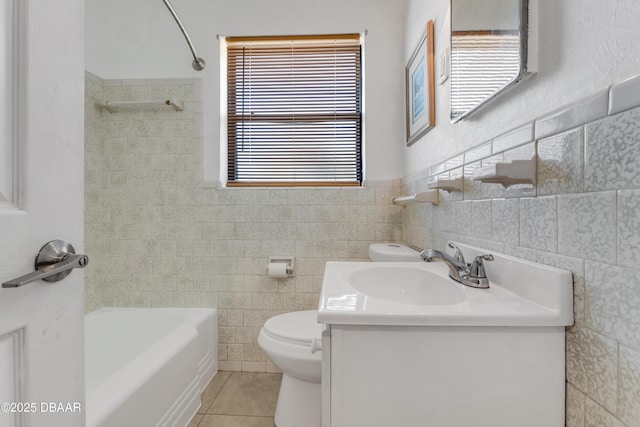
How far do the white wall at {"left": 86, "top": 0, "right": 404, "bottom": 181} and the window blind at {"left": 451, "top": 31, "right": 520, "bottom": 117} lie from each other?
83 cm

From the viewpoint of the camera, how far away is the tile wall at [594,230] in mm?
476

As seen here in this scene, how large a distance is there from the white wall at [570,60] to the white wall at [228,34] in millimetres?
944

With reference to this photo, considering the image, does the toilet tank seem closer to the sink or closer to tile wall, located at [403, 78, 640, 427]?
the sink

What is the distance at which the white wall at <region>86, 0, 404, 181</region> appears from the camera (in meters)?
1.94

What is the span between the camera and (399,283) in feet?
3.48

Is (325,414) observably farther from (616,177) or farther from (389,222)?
(389,222)

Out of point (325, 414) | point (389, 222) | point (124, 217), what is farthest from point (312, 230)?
point (325, 414)

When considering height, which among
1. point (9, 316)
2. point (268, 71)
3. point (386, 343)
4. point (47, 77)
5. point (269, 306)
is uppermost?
point (268, 71)

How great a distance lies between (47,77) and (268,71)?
1714 mm

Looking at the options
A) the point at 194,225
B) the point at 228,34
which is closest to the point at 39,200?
the point at 194,225

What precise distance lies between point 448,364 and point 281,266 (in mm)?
1321

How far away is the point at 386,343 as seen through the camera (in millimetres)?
611

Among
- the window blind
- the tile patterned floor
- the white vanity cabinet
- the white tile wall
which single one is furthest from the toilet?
the window blind

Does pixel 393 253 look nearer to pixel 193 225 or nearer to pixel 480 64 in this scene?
pixel 480 64
